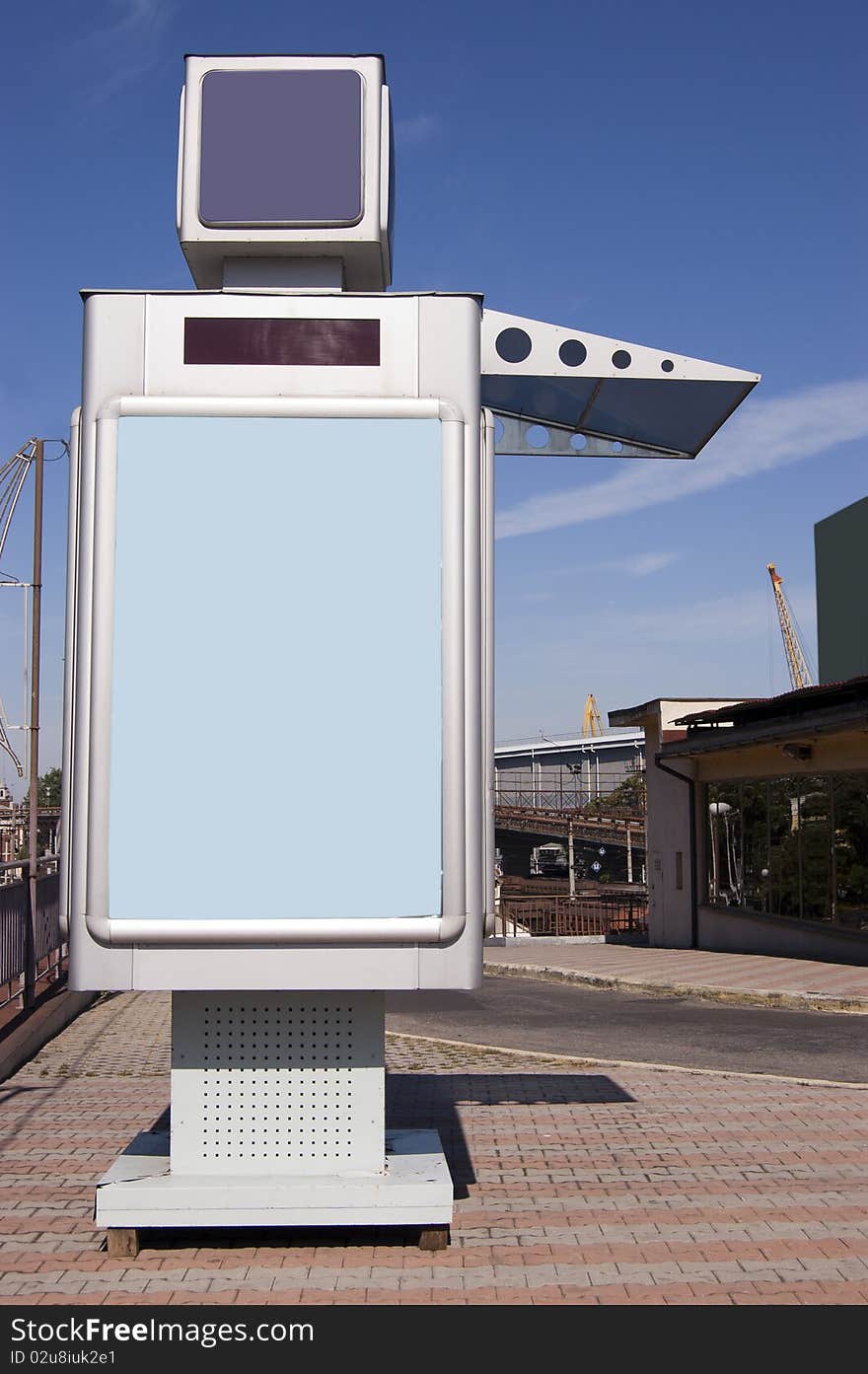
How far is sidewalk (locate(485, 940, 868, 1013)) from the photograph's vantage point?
50.1 feet

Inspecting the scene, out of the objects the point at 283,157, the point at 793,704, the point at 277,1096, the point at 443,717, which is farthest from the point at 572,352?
the point at 793,704

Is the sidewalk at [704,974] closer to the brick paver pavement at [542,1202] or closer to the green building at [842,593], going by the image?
the brick paver pavement at [542,1202]

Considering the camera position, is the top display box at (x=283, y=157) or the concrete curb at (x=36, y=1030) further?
the concrete curb at (x=36, y=1030)

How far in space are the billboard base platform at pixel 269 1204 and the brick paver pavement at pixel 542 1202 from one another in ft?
0.46

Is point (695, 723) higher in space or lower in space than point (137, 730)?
higher

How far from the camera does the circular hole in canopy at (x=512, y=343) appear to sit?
699 centimetres

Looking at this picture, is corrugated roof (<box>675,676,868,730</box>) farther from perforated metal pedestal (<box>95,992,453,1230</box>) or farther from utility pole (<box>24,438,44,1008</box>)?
perforated metal pedestal (<box>95,992,453,1230</box>)

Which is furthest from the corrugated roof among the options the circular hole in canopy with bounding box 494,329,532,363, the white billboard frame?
the white billboard frame

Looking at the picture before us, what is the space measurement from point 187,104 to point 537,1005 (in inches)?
476

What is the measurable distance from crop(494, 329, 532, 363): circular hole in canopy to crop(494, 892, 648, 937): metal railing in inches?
969

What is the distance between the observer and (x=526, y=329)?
23.0 ft

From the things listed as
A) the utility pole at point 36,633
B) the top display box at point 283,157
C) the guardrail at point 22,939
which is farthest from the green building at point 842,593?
the top display box at point 283,157
